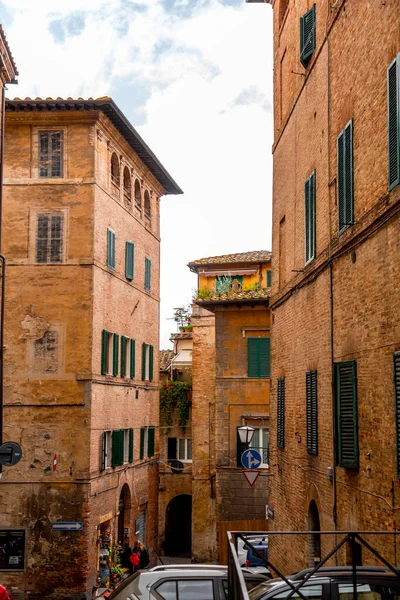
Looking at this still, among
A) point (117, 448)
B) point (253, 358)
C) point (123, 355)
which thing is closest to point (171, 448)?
point (123, 355)

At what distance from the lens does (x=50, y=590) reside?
27.1 metres

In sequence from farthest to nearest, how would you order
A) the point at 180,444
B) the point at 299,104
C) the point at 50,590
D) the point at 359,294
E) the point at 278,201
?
the point at 180,444, the point at 50,590, the point at 278,201, the point at 299,104, the point at 359,294

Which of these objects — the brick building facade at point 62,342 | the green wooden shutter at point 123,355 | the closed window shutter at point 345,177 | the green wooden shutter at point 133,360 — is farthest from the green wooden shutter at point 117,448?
the closed window shutter at point 345,177

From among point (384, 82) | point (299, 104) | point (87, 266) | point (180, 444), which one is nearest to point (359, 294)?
point (384, 82)

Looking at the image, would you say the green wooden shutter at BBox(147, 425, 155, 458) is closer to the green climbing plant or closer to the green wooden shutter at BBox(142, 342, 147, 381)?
the green wooden shutter at BBox(142, 342, 147, 381)

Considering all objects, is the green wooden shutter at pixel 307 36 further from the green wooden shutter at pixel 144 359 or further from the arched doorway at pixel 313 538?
the green wooden shutter at pixel 144 359

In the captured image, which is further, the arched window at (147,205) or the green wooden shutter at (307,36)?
the arched window at (147,205)

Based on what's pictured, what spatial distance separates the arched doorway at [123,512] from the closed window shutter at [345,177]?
20676 millimetres

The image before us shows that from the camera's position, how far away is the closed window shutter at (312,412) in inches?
615

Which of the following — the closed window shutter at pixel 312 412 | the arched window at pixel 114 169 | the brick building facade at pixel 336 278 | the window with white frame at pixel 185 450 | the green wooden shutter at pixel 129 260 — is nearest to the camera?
the brick building facade at pixel 336 278

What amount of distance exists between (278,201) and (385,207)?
9748 millimetres

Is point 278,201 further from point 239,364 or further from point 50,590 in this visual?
point 50,590

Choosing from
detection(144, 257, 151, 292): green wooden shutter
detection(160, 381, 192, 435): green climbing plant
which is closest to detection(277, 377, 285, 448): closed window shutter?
detection(144, 257, 151, 292): green wooden shutter

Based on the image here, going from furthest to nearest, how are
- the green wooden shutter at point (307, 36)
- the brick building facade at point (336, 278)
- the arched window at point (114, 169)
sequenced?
1. the arched window at point (114, 169)
2. the green wooden shutter at point (307, 36)
3. the brick building facade at point (336, 278)
